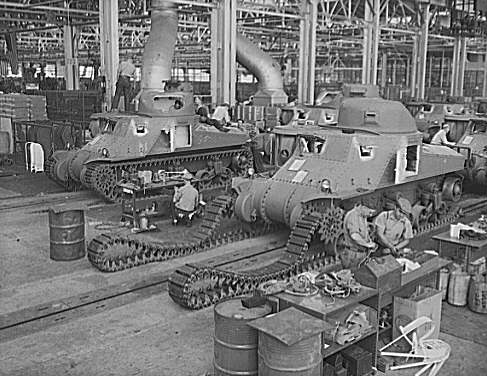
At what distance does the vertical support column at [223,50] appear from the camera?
23.3 metres

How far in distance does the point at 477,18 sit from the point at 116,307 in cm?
3153

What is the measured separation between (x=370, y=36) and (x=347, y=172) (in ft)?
68.5

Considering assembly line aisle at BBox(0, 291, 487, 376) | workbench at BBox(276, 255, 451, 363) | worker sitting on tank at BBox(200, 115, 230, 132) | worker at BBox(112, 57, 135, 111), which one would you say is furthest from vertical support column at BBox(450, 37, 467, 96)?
workbench at BBox(276, 255, 451, 363)

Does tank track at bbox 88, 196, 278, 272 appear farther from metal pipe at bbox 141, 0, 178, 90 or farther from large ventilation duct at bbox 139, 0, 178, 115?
metal pipe at bbox 141, 0, 178, 90

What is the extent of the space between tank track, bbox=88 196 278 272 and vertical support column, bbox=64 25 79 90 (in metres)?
19.4

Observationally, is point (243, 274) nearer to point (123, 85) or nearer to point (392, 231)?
point (392, 231)

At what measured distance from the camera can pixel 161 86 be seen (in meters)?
20.5

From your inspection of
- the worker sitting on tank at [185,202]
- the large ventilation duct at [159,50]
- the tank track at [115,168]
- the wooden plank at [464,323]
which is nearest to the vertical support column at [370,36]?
the large ventilation duct at [159,50]

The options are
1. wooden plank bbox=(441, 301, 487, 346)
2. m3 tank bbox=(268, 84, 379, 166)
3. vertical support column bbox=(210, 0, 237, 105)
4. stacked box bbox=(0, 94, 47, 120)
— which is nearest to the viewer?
wooden plank bbox=(441, 301, 487, 346)

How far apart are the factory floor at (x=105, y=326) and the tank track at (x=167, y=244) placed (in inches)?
6.8

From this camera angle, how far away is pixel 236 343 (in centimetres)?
645

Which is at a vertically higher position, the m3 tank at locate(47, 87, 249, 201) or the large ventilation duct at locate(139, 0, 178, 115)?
the large ventilation duct at locate(139, 0, 178, 115)

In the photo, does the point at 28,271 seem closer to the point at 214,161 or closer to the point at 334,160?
the point at 334,160

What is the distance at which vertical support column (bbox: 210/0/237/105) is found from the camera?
2331cm
